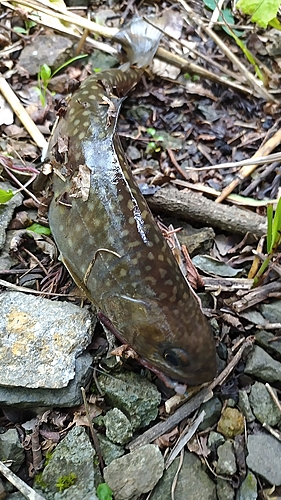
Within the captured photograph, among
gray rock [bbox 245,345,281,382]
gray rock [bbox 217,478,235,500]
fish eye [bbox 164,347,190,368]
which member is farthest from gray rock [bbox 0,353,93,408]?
gray rock [bbox 245,345,281,382]

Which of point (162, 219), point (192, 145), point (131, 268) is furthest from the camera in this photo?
point (192, 145)

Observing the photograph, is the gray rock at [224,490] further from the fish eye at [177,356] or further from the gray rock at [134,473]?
the fish eye at [177,356]

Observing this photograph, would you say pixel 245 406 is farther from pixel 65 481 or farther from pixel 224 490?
pixel 65 481

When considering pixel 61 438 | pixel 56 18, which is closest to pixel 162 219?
pixel 61 438

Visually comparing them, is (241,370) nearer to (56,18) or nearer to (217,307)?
(217,307)

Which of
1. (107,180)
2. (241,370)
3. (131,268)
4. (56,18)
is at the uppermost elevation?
(56,18)

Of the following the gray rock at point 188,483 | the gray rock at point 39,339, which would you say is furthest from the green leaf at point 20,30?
the gray rock at point 188,483

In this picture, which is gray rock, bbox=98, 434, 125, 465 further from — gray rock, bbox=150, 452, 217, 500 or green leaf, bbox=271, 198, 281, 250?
green leaf, bbox=271, 198, 281, 250
